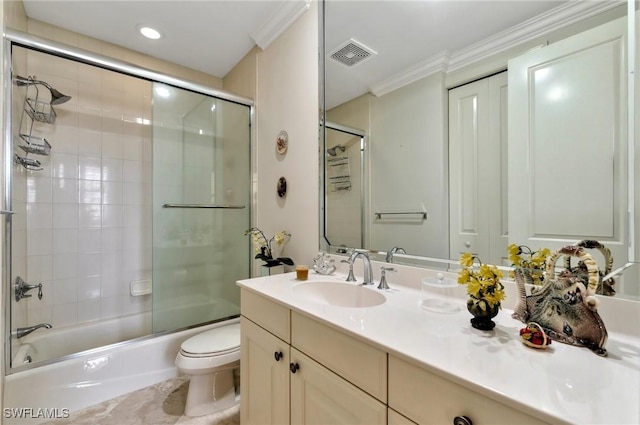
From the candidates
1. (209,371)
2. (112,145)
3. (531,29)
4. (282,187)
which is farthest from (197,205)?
(531,29)

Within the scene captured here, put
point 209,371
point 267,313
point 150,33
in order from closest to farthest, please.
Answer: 1. point 267,313
2. point 209,371
3. point 150,33

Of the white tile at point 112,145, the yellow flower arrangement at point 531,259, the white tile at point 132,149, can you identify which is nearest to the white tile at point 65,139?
the white tile at point 112,145

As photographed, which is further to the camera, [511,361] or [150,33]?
[150,33]

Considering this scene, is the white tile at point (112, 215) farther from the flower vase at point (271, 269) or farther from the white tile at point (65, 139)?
the flower vase at point (271, 269)

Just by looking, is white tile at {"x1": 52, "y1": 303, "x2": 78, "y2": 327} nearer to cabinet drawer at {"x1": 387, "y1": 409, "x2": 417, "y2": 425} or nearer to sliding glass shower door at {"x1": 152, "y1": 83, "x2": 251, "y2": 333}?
sliding glass shower door at {"x1": 152, "y1": 83, "x2": 251, "y2": 333}

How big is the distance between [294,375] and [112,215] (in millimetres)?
2093

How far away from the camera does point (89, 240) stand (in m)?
2.13

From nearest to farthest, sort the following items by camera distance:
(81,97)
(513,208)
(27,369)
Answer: (513,208) → (27,369) → (81,97)

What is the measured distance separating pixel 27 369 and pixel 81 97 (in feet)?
6.00

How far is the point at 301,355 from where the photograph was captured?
924mm

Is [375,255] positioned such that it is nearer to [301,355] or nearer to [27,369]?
[301,355]

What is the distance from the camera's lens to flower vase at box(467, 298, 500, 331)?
2.36ft

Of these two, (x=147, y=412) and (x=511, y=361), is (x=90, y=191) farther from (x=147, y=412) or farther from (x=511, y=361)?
(x=511, y=361)

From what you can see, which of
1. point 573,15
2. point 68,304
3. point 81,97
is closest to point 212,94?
point 81,97
